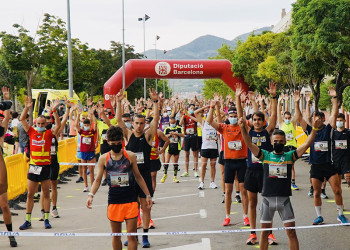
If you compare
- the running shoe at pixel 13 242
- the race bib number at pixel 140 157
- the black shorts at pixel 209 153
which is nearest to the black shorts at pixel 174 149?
the black shorts at pixel 209 153

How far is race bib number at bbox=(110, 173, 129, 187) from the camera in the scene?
653 cm

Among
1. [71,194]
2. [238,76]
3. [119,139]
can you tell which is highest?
[238,76]

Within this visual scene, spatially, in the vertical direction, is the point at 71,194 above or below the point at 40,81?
below

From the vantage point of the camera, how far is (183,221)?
1016 cm

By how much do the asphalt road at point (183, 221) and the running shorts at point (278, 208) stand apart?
48.0 inches

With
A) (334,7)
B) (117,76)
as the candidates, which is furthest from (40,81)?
(334,7)

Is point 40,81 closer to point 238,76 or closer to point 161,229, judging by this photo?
point 238,76

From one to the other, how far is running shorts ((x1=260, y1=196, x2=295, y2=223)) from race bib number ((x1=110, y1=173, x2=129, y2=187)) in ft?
5.97

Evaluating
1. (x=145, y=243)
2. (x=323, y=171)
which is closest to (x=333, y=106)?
(x=323, y=171)

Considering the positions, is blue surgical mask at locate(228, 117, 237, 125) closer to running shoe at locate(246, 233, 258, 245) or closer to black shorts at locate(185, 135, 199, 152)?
running shoe at locate(246, 233, 258, 245)

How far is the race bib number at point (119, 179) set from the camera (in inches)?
257

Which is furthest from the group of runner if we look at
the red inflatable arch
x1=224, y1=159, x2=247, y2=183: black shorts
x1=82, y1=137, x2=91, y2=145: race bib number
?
the red inflatable arch

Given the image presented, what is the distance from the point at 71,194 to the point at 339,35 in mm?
12141

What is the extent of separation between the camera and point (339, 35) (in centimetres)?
2069
